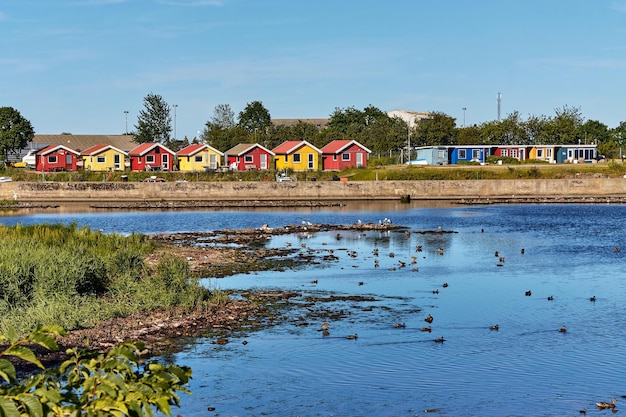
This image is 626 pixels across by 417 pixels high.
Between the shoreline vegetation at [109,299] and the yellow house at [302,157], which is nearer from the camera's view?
the shoreline vegetation at [109,299]

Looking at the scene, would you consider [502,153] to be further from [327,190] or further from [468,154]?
[327,190]

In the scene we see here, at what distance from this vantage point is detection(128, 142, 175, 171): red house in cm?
12348

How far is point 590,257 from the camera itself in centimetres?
4809

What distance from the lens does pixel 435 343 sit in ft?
85.8

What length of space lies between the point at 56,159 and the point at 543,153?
7152 cm

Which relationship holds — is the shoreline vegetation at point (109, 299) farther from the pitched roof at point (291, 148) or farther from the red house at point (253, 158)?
the red house at point (253, 158)

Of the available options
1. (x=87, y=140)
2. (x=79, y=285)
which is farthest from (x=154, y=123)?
(x=79, y=285)

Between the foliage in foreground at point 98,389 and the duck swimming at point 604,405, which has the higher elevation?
the foliage in foreground at point 98,389

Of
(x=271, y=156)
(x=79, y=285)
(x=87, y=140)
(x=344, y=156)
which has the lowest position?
(x=79, y=285)

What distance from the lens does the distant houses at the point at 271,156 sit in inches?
4764

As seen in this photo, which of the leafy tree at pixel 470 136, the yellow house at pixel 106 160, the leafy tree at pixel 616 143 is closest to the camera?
the yellow house at pixel 106 160

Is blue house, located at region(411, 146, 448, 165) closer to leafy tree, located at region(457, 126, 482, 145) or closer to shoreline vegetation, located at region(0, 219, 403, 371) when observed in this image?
leafy tree, located at region(457, 126, 482, 145)

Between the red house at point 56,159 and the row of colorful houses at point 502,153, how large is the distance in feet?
164

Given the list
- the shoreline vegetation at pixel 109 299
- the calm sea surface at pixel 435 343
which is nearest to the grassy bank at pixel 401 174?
the calm sea surface at pixel 435 343
